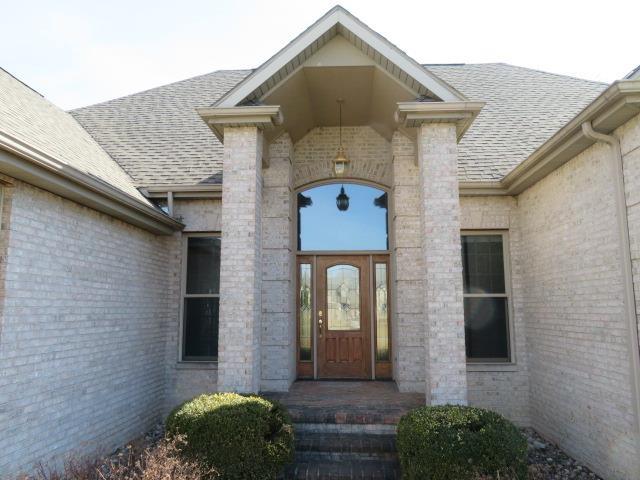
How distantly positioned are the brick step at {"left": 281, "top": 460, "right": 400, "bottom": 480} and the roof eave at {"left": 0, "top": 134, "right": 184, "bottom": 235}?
4035 millimetres

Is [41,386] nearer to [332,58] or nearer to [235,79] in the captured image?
[332,58]

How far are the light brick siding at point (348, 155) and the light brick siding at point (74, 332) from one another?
2.94 m

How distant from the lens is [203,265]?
809cm

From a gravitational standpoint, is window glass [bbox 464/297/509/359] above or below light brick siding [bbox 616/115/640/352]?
below

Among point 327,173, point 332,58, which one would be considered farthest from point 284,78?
point 327,173

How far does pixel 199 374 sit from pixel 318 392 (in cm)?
213

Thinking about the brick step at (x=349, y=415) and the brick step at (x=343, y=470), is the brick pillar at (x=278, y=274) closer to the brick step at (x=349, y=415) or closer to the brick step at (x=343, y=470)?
the brick step at (x=349, y=415)

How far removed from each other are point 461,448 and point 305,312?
424 cm

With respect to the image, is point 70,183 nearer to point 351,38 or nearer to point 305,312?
point 351,38

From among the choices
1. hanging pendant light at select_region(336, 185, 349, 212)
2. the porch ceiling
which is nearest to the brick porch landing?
hanging pendant light at select_region(336, 185, 349, 212)

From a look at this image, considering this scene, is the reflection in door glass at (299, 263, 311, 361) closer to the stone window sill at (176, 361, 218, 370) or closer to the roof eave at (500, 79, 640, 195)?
the stone window sill at (176, 361, 218, 370)

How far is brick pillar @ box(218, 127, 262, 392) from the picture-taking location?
5797mm

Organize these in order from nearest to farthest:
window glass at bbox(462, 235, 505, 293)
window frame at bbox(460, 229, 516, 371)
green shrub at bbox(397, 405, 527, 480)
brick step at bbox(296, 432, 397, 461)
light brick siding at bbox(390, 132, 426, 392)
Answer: green shrub at bbox(397, 405, 527, 480), brick step at bbox(296, 432, 397, 461), light brick siding at bbox(390, 132, 426, 392), window frame at bbox(460, 229, 516, 371), window glass at bbox(462, 235, 505, 293)

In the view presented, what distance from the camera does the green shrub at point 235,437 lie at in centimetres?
454
